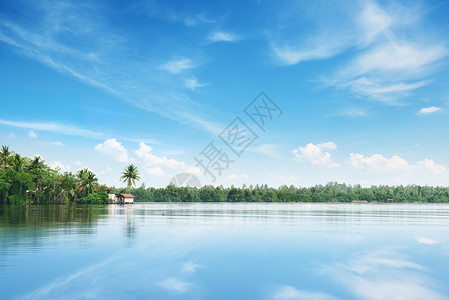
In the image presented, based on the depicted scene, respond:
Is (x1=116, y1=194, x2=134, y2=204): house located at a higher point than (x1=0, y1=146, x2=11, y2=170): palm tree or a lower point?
lower

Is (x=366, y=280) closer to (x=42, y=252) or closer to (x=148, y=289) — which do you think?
(x=148, y=289)

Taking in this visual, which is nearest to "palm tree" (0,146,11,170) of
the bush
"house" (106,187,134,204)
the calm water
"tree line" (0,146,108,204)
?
"tree line" (0,146,108,204)

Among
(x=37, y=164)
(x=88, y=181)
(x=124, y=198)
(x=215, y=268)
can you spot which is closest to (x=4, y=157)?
(x=37, y=164)

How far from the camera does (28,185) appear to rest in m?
70.5

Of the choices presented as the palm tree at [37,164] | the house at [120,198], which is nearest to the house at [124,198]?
the house at [120,198]

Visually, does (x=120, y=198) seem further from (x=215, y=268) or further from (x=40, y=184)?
(x=215, y=268)

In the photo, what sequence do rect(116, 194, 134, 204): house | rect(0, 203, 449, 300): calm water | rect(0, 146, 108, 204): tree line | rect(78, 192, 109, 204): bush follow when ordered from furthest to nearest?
rect(116, 194, 134, 204): house → rect(78, 192, 109, 204): bush → rect(0, 146, 108, 204): tree line → rect(0, 203, 449, 300): calm water

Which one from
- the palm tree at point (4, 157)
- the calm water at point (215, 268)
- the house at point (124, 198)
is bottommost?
the house at point (124, 198)

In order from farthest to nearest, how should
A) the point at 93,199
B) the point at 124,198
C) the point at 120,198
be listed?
1. the point at 120,198
2. the point at 124,198
3. the point at 93,199

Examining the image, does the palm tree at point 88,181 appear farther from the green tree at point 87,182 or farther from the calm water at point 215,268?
the calm water at point 215,268

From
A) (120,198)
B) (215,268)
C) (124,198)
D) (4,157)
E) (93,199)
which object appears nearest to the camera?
(215,268)

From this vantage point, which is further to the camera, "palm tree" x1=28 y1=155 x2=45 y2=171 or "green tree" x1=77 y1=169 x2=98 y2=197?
"green tree" x1=77 y1=169 x2=98 y2=197

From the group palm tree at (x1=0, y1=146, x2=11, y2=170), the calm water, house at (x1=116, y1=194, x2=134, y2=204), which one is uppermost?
palm tree at (x1=0, y1=146, x2=11, y2=170)

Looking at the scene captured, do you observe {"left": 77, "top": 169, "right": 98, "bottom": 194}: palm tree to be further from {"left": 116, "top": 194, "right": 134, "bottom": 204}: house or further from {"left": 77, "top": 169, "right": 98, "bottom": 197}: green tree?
{"left": 116, "top": 194, "right": 134, "bottom": 204}: house
